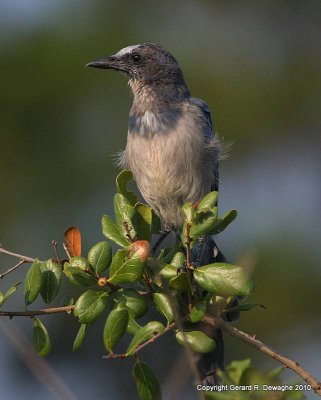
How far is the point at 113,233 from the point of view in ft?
14.7

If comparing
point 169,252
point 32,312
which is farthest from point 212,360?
point 32,312

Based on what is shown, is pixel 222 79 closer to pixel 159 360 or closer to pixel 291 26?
pixel 291 26

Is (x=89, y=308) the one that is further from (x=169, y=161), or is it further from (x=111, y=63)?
(x=111, y=63)

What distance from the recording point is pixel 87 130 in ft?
30.3

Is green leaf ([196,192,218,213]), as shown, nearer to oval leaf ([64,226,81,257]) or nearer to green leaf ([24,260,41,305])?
oval leaf ([64,226,81,257])

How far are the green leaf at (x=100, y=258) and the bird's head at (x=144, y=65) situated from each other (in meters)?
3.08

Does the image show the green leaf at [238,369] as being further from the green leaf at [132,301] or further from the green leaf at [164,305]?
the green leaf at [132,301]

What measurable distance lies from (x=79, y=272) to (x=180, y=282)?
53cm

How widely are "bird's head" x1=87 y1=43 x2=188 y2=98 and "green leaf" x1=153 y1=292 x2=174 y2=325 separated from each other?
3.13 metres

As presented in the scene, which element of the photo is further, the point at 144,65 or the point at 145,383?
the point at 144,65

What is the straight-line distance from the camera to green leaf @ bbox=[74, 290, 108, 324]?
397cm

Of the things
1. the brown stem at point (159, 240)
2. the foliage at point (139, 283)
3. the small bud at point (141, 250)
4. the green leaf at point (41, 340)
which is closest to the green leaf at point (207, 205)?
the foliage at point (139, 283)

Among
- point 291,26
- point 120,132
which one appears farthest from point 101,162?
point 291,26


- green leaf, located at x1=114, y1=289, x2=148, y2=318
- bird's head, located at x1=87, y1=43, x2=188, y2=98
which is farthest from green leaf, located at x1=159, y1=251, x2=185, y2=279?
bird's head, located at x1=87, y1=43, x2=188, y2=98
